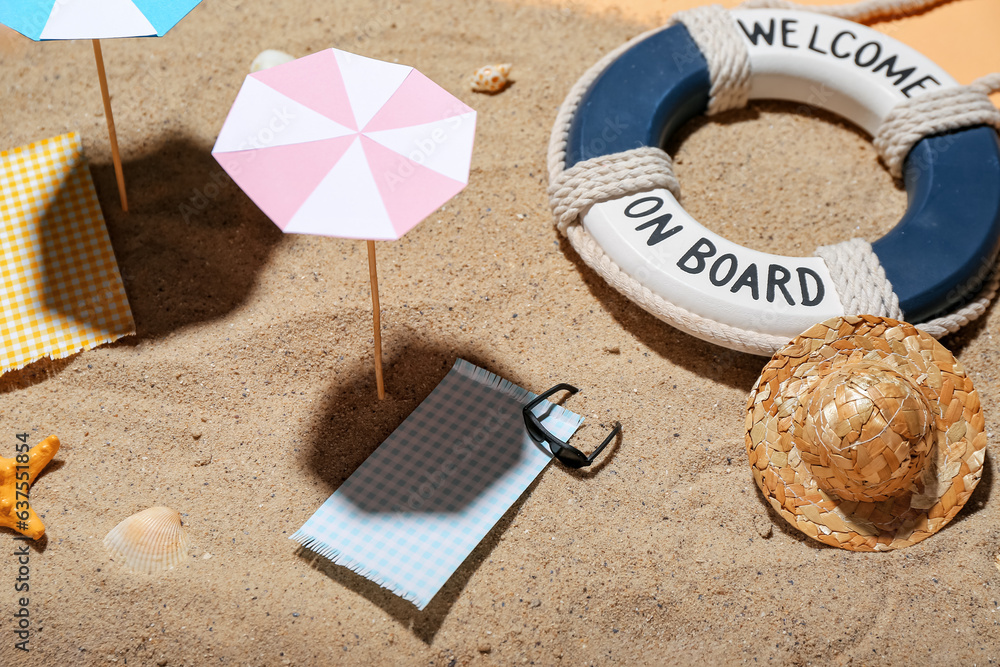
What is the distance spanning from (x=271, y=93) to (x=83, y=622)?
109 centimetres

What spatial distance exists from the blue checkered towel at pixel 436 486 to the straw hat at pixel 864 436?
0.45m

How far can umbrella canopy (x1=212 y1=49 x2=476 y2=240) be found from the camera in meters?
1.41

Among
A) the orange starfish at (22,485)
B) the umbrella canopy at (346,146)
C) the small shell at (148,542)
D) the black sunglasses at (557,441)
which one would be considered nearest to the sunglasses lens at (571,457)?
the black sunglasses at (557,441)

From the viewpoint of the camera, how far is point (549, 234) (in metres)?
2.23

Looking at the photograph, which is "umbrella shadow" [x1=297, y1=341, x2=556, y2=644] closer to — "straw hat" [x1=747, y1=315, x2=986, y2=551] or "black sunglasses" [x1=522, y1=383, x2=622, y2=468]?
"black sunglasses" [x1=522, y1=383, x2=622, y2=468]

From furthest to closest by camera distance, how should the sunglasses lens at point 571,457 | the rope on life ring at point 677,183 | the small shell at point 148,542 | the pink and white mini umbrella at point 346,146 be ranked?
1. the rope on life ring at point 677,183
2. the sunglasses lens at point 571,457
3. the small shell at point 148,542
4. the pink and white mini umbrella at point 346,146

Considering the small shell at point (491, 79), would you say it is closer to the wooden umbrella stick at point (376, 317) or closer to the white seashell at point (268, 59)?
the white seashell at point (268, 59)

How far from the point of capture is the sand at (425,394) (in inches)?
62.5

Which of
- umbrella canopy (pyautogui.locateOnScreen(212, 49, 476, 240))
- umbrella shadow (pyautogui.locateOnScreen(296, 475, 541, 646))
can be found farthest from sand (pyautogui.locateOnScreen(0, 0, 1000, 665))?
umbrella canopy (pyautogui.locateOnScreen(212, 49, 476, 240))

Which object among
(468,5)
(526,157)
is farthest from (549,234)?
(468,5)

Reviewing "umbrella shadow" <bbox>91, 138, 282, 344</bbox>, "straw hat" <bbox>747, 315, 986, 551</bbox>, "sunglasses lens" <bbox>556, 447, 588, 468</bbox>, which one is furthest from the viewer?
"umbrella shadow" <bbox>91, 138, 282, 344</bbox>

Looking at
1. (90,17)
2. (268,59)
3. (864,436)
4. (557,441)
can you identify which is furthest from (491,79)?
(864,436)

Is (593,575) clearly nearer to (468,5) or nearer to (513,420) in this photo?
(513,420)

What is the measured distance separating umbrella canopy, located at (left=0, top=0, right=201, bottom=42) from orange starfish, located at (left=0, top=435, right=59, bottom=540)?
2.82ft
